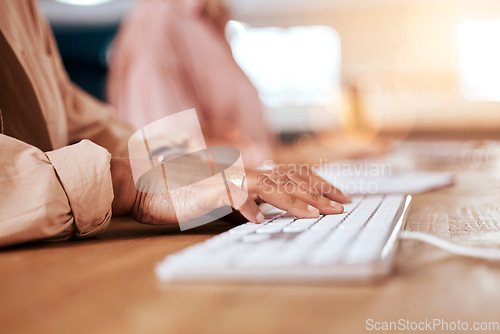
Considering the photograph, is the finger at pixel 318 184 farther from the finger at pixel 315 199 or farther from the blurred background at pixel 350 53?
the blurred background at pixel 350 53

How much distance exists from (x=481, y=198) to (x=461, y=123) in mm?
5651

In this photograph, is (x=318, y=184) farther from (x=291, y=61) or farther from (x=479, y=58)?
(x=479, y=58)

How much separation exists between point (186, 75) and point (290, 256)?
1.32 m

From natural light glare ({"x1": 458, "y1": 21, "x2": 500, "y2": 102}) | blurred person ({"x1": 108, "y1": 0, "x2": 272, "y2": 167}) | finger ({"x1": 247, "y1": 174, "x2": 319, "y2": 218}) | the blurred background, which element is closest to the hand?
finger ({"x1": 247, "y1": 174, "x2": 319, "y2": 218})

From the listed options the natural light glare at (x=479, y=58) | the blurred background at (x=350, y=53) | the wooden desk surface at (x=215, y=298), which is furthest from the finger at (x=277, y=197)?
the natural light glare at (x=479, y=58)

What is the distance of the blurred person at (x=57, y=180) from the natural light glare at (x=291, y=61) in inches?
244

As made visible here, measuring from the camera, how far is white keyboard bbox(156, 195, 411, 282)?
0.96 ft

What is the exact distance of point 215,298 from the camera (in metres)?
0.28

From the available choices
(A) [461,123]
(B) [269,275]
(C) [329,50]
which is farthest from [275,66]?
(B) [269,275]

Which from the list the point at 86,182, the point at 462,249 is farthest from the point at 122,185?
the point at 462,249

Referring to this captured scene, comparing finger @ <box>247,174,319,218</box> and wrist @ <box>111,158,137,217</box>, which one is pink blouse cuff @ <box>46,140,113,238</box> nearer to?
wrist @ <box>111,158,137,217</box>

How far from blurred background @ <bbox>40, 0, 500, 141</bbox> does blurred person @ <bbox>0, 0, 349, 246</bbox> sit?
5376 millimetres

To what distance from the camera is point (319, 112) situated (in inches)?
256

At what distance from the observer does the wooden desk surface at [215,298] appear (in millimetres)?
243
